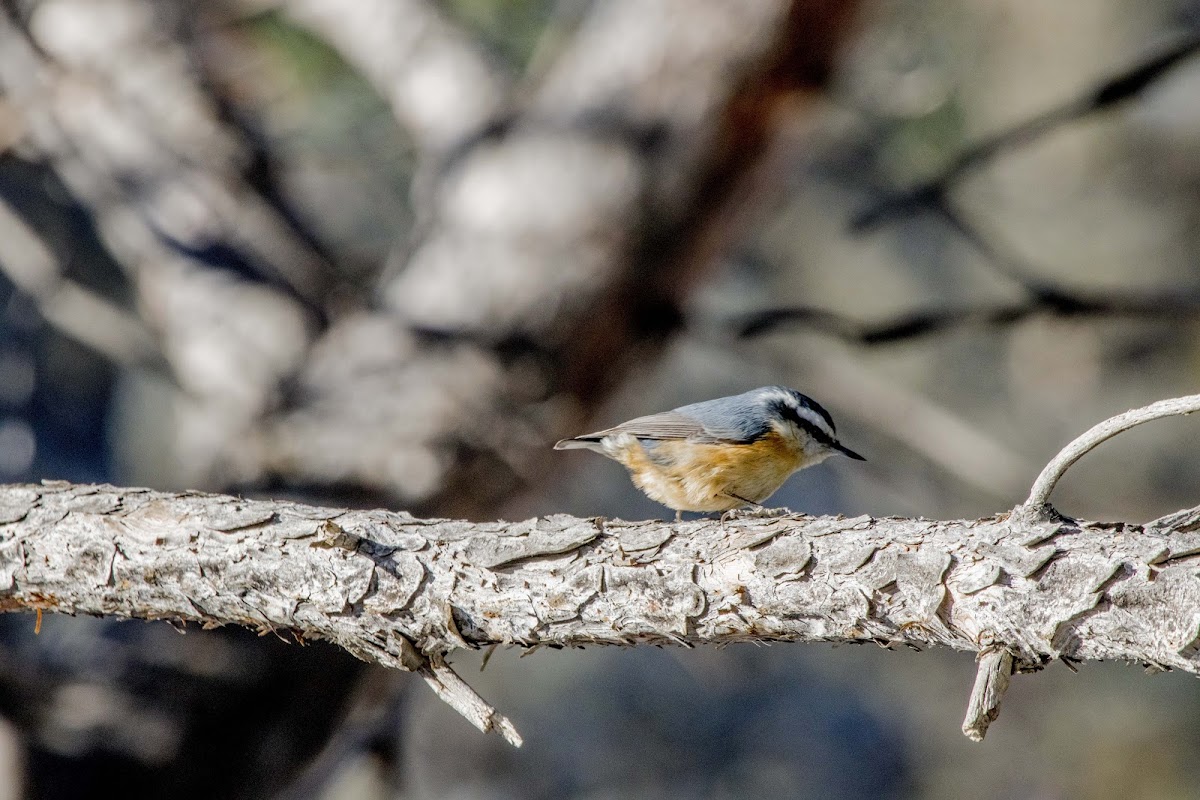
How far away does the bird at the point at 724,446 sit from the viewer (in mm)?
2033

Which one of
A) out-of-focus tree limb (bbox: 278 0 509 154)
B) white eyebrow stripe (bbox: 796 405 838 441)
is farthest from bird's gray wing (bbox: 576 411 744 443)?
out-of-focus tree limb (bbox: 278 0 509 154)

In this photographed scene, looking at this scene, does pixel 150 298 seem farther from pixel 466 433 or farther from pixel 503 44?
pixel 503 44

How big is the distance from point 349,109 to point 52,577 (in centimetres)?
290

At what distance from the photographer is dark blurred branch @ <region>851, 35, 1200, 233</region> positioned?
225cm

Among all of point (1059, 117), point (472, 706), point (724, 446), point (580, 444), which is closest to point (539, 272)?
point (580, 444)

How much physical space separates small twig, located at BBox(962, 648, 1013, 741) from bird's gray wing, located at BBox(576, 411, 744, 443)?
1.05 metres

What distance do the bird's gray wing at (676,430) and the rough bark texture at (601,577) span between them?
78 centimetres

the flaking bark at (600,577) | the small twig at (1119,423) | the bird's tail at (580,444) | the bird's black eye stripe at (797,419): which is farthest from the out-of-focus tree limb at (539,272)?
the small twig at (1119,423)

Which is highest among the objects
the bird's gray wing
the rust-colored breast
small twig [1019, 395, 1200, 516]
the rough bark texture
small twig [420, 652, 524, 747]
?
small twig [1019, 395, 1200, 516]

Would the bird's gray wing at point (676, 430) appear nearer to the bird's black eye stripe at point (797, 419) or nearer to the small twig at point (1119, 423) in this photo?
the bird's black eye stripe at point (797, 419)

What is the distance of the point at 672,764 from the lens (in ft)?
17.6

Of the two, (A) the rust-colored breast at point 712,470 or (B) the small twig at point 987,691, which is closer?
(B) the small twig at point 987,691

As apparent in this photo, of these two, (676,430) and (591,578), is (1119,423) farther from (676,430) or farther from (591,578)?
(676,430)

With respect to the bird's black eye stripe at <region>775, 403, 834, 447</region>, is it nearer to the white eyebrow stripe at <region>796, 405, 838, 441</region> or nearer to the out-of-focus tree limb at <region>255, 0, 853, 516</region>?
the white eyebrow stripe at <region>796, 405, 838, 441</region>
